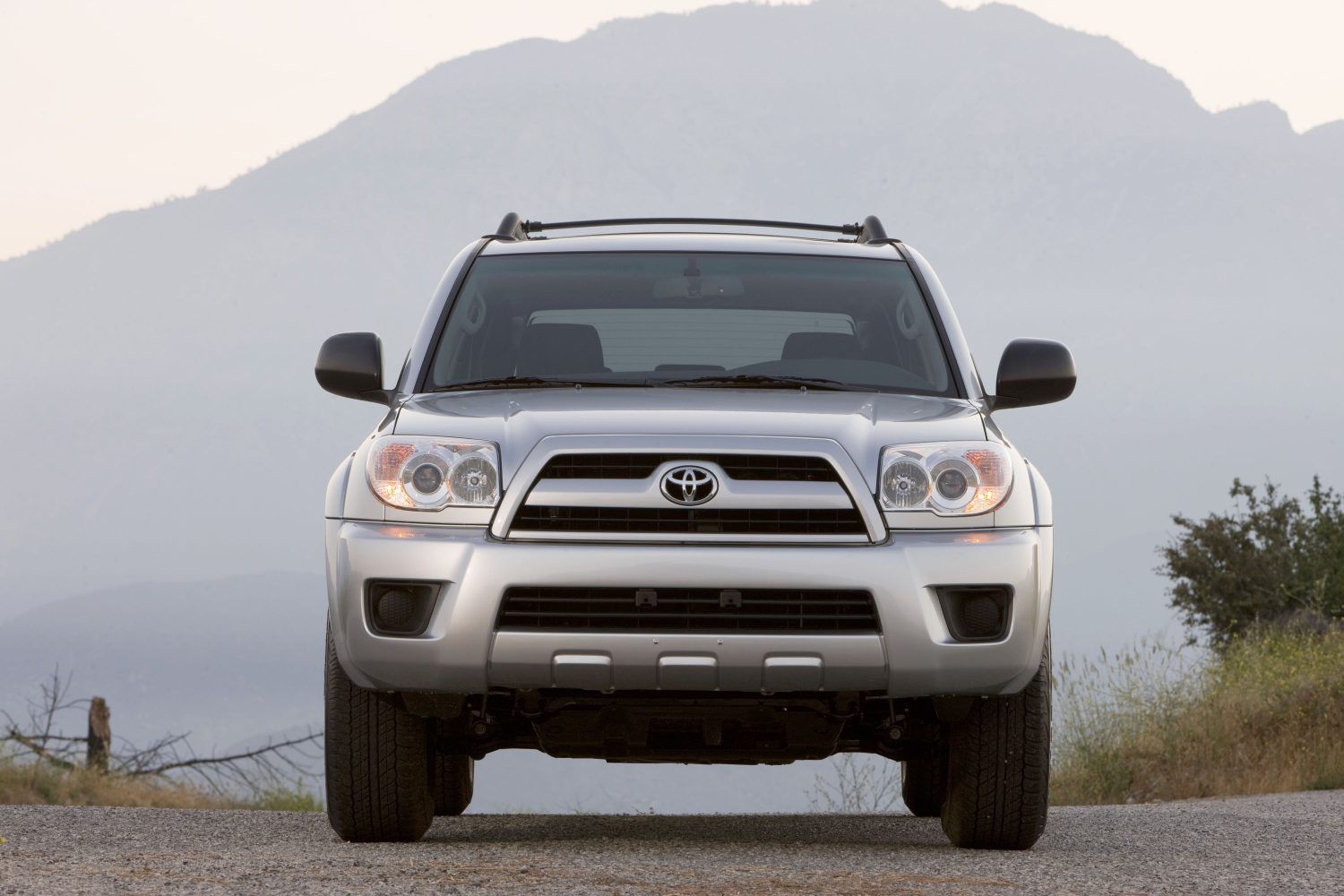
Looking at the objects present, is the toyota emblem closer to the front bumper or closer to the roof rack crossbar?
the front bumper

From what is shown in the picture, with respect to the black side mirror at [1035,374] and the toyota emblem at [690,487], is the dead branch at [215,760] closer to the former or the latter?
the black side mirror at [1035,374]

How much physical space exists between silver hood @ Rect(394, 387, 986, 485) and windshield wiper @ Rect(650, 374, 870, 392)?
4.3 inches

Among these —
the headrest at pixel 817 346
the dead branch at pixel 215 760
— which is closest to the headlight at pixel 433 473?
the headrest at pixel 817 346

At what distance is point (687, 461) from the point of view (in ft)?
16.1

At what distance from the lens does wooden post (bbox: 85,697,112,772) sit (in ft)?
45.1

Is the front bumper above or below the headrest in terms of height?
below

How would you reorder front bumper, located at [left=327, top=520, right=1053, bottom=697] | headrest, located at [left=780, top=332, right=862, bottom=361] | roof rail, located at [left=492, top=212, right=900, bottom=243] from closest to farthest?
1. front bumper, located at [left=327, top=520, right=1053, bottom=697]
2. headrest, located at [left=780, top=332, right=862, bottom=361]
3. roof rail, located at [left=492, top=212, right=900, bottom=243]

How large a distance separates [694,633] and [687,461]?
18.7 inches

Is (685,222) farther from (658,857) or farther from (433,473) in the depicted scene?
(658,857)

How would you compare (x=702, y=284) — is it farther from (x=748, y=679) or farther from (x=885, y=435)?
(x=748, y=679)

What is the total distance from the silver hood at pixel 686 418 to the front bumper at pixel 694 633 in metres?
0.27

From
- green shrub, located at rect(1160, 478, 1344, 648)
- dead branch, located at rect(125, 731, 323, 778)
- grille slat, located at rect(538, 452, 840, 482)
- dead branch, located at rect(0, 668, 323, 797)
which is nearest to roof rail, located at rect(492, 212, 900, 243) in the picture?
grille slat, located at rect(538, 452, 840, 482)

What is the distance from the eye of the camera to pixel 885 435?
199 inches

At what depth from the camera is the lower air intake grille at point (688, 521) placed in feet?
16.0
